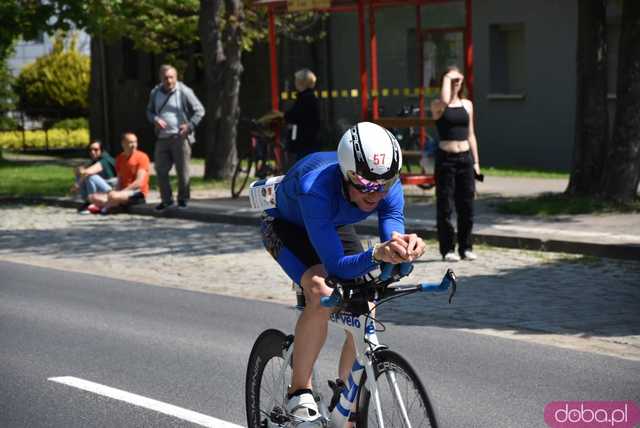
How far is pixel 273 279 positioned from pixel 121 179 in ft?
25.5

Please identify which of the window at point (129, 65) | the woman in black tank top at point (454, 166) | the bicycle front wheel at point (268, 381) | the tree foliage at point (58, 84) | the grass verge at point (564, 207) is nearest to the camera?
the bicycle front wheel at point (268, 381)

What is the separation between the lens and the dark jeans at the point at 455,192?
41.6ft

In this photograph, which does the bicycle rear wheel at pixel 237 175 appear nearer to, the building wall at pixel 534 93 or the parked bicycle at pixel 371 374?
the building wall at pixel 534 93

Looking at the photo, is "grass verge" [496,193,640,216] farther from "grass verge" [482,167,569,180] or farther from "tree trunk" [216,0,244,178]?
"tree trunk" [216,0,244,178]

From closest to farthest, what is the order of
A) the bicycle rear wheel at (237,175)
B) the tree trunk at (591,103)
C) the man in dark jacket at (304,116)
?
the tree trunk at (591,103)
the man in dark jacket at (304,116)
the bicycle rear wheel at (237,175)

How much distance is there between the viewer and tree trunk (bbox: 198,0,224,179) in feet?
74.4

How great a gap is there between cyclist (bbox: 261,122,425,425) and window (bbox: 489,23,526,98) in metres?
21.2

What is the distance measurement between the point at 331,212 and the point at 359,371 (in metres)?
0.66

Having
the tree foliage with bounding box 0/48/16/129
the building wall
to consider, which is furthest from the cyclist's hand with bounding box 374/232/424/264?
the tree foliage with bounding box 0/48/16/129

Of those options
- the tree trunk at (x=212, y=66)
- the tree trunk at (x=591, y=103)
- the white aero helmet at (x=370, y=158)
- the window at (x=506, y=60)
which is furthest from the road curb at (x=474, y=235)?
the window at (x=506, y=60)

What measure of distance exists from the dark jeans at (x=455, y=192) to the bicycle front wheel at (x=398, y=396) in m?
7.85

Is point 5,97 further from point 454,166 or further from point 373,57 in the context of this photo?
point 454,166

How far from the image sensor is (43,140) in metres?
39.4

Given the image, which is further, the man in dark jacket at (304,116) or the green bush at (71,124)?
the green bush at (71,124)
